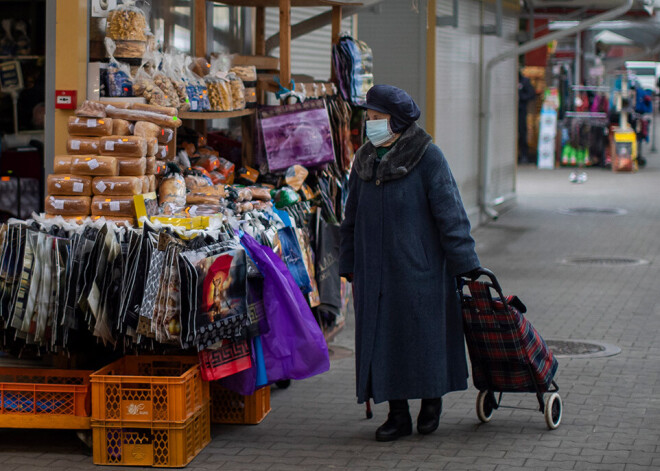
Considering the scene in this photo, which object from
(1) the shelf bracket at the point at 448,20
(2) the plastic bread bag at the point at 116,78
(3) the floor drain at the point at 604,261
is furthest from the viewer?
(1) the shelf bracket at the point at 448,20

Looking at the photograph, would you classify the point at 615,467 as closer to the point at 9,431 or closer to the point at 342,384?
the point at 342,384

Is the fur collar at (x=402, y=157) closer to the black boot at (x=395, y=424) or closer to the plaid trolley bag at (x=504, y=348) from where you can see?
the plaid trolley bag at (x=504, y=348)

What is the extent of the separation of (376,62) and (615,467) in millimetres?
8784

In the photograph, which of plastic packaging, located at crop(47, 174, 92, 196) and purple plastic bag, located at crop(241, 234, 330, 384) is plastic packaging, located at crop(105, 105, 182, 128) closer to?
plastic packaging, located at crop(47, 174, 92, 196)

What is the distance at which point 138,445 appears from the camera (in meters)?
5.70

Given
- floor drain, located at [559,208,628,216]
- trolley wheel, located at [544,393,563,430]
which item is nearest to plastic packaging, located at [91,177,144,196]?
trolley wheel, located at [544,393,563,430]

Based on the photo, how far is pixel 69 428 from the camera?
580 centimetres

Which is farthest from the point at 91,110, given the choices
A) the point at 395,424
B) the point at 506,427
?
the point at 506,427

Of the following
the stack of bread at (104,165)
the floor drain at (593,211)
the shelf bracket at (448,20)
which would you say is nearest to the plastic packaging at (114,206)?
the stack of bread at (104,165)

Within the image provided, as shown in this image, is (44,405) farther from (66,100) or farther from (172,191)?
(66,100)

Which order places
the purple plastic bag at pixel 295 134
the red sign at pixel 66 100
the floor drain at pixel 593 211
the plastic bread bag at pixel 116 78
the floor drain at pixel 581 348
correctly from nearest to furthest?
the red sign at pixel 66 100
the plastic bread bag at pixel 116 78
the purple plastic bag at pixel 295 134
the floor drain at pixel 581 348
the floor drain at pixel 593 211

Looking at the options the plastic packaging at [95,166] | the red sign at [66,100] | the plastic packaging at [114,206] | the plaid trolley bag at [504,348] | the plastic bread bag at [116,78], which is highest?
the plastic bread bag at [116,78]

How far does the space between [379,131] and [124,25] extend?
1872 mm

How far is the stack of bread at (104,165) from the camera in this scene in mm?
6273
